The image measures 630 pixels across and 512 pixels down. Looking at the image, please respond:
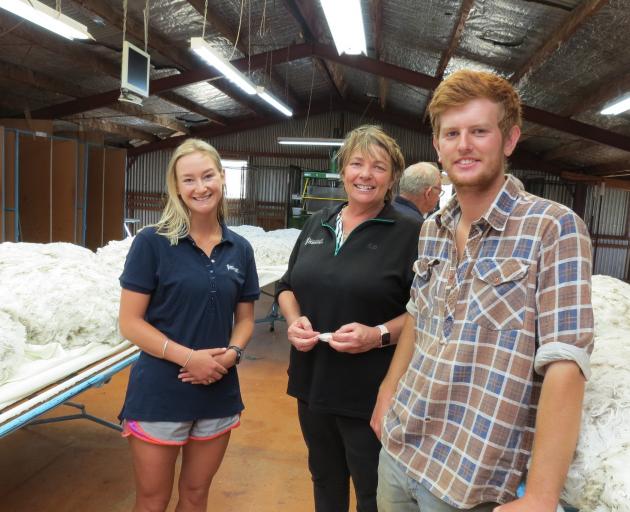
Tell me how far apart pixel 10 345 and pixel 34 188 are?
7.84 m

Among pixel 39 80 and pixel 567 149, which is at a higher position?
pixel 39 80

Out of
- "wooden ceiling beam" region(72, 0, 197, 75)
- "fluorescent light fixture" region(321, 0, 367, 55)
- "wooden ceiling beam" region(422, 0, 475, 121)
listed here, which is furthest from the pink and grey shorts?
"wooden ceiling beam" region(72, 0, 197, 75)

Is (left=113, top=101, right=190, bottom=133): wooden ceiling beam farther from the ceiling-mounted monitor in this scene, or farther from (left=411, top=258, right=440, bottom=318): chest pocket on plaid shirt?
(left=411, top=258, right=440, bottom=318): chest pocket on plaid shirt

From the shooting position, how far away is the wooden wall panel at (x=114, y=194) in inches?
412

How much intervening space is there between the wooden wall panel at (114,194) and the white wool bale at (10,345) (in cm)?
887

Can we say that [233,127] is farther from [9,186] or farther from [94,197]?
[9,186]

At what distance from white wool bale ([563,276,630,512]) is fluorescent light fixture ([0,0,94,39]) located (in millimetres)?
4494

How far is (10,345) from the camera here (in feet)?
6.51

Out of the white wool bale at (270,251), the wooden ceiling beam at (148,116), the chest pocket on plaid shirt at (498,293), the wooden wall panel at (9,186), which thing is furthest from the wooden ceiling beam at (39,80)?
the chest pocket on plaid shirt at (498,293)

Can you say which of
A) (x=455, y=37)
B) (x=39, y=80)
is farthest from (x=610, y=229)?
(x=39, y=80)

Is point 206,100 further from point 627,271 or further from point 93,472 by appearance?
point 627,271

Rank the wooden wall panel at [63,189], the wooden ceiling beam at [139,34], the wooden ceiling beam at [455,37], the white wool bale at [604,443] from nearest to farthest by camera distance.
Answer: the white wool bale at [604,443] → the wooden ceiling beam at [455,37] → the wooden ceiling beam at [139,34] → the wooden wall panel at [63,189]

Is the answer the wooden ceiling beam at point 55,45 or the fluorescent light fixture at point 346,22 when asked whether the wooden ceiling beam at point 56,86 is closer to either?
the wooden ceiling beam at point 55,45

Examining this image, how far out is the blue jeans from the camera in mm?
1133
